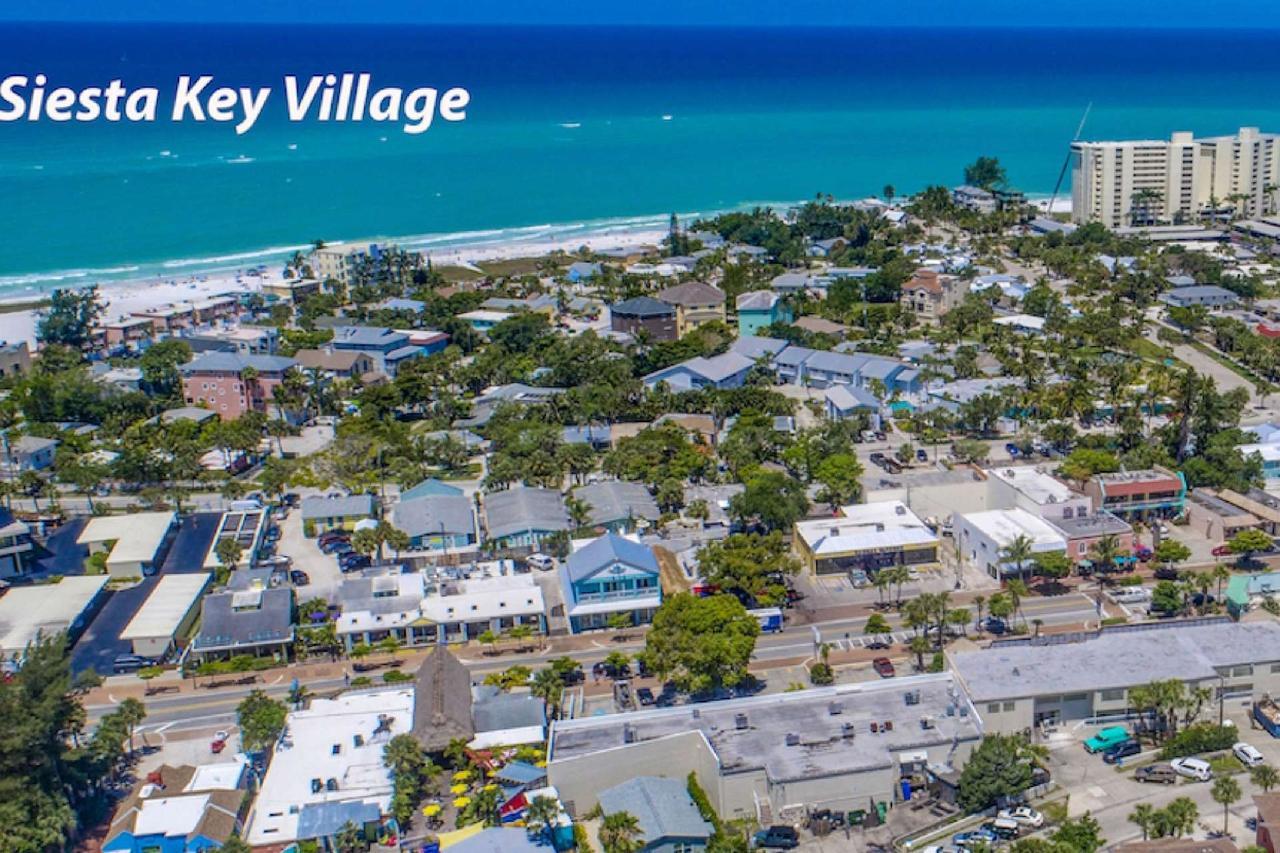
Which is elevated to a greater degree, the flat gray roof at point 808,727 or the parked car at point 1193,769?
the flat gray roof at point 808,727

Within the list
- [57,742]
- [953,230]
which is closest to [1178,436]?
[57,742]

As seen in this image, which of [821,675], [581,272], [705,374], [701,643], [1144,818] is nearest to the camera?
[1144,818]

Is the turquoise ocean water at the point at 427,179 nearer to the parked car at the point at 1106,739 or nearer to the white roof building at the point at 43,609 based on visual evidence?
the white roof building at the point at 43,609

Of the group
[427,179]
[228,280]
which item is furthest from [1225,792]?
[427,179]

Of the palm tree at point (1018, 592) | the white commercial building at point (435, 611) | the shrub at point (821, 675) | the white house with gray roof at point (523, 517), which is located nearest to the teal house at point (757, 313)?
the white house with gray roof at point (523, 517)

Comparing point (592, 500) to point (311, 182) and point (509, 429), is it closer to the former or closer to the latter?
point (509, 429)

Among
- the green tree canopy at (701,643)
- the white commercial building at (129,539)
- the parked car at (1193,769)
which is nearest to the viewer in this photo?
the parked car at (1193,769)

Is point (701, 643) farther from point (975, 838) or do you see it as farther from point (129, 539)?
point (129, 539)

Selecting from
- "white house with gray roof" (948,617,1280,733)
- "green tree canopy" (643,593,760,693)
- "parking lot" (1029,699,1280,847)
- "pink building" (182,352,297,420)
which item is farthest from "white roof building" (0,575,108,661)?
"parking lot" (1029,699,1280,847)
